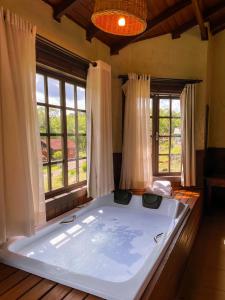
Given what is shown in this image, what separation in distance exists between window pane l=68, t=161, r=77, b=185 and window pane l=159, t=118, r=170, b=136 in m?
1.51

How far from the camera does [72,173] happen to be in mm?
2746

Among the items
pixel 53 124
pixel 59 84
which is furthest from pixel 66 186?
pixel 59 84

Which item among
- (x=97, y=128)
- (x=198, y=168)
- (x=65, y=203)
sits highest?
(x=97, y=128)

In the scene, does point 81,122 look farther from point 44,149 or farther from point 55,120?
point 44,149

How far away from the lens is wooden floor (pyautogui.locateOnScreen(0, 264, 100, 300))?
1.28 meters

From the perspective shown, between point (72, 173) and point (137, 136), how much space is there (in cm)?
110

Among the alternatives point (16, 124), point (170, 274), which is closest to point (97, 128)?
point (16, 124)

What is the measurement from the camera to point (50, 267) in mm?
1479

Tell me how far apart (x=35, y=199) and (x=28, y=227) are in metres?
0.24

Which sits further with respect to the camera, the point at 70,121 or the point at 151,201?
the point at 151,201

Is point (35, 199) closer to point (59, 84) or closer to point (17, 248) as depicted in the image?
point (17, 248)

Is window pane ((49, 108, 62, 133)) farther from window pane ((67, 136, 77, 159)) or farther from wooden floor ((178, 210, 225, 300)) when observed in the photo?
wooden floor ((178, 210, 225, 300))

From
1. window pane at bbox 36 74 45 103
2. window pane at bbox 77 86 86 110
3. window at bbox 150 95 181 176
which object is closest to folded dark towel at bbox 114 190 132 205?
window at bbox 150 95 181 176

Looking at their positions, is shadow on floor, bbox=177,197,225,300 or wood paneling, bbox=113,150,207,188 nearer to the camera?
shadow on floor, bbox=177,197,225,300
